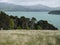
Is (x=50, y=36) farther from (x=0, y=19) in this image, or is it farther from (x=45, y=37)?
(x=0, y=19)

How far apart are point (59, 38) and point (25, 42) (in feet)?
4.95

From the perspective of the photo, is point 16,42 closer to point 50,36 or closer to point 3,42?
point 3,42

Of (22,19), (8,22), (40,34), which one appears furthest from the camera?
(22,19)

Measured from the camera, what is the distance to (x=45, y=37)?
35.4 feet

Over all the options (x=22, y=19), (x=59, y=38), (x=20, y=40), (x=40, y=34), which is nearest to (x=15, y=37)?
(x=20, y=40)

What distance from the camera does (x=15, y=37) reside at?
10820 mm

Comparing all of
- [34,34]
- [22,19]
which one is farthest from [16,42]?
[22,19]

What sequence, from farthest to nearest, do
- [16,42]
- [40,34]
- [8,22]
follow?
[8,22] < [40,34] < [16,42]

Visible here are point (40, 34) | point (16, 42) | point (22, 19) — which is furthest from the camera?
point (22, 19)

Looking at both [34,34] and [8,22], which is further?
[8,22]

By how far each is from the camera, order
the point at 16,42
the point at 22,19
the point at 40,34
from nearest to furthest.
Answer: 1. the point at 16,42
2. the point at 40,34
3. the point at 22,19

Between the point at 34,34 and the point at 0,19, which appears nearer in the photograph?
the point at 34,34

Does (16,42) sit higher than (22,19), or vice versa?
(16,42)

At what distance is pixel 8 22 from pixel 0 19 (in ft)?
A: 7.90
